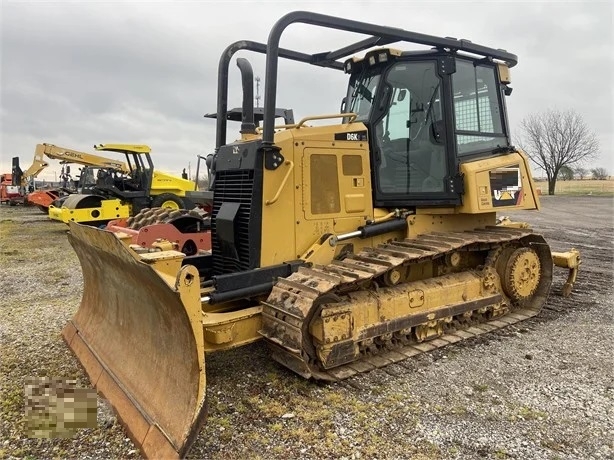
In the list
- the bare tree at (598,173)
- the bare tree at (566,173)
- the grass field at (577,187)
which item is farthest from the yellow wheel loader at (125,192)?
the bare tree at (598,173)

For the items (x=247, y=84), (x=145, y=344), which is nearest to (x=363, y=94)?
(x=247, y=84)

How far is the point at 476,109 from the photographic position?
5676 mm

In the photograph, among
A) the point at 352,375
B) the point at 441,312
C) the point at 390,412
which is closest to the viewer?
the point at 390,412

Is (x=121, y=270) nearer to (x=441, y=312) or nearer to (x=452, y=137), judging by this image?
Answer: (x=441, y=312)

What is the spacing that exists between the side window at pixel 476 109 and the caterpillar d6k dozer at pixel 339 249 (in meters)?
0.02

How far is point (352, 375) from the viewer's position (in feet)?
13.8

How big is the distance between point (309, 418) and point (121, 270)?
200 cm

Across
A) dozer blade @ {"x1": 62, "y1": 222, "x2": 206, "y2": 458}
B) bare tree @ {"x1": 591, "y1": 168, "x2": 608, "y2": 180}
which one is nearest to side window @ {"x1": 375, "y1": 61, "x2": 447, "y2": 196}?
dozer blade @ {"x1": 62, "y1": 222, "x2": 206, "y2": 458}

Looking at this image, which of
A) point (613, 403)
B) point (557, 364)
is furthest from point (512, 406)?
point (557, 364)

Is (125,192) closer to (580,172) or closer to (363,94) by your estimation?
(363,94)

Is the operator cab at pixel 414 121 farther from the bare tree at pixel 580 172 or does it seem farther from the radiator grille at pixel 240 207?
the bare tree at pixel 580 172

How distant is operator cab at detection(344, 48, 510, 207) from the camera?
517 centimetres

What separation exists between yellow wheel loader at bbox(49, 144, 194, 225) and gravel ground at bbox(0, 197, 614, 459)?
30.1 ft

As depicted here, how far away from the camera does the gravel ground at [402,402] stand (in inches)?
126
